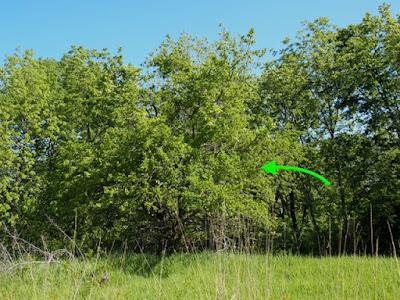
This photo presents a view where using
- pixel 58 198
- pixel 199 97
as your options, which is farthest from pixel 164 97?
pixel 58 198

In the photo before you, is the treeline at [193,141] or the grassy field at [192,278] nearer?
the grassy field at [192,278]

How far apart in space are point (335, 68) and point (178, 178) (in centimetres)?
1043

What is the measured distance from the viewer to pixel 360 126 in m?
19.8

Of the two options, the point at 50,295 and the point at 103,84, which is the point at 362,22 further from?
the point at 50,295

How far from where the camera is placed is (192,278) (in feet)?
28.6

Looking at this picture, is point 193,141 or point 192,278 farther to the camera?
point 193,141

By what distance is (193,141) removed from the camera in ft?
40.8

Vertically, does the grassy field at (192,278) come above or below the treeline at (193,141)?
below

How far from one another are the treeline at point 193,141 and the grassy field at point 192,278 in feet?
2.69

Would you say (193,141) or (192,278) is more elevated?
(193,141)

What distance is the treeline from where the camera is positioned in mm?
12141

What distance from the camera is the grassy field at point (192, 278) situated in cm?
535

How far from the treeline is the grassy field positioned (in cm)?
82

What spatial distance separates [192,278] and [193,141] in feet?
14.9
